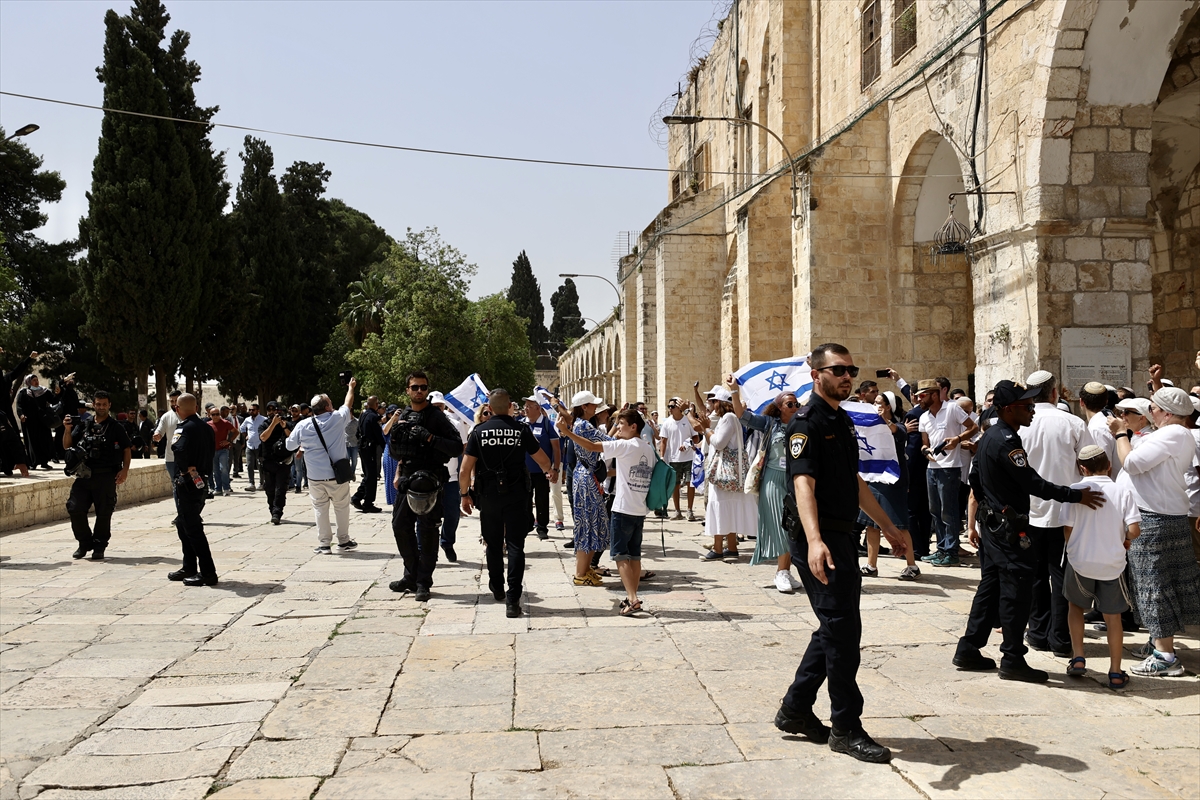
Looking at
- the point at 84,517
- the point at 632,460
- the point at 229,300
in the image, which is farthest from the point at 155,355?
the point at 632,460

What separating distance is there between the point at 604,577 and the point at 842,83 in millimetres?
14487

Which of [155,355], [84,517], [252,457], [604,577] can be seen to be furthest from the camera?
[155,355]

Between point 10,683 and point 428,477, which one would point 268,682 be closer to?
point 10,683

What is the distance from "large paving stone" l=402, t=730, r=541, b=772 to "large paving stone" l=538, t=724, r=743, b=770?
3.4 inches

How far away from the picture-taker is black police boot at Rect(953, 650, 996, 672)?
556 centimetres

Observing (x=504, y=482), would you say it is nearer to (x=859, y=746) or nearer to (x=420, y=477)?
(x=420, y=477)

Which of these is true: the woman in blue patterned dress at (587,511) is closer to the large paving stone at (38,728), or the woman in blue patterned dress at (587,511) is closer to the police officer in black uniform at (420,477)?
the police officer in black uniform at (420,477)

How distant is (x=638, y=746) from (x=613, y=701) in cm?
69

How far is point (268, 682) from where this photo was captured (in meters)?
5.51

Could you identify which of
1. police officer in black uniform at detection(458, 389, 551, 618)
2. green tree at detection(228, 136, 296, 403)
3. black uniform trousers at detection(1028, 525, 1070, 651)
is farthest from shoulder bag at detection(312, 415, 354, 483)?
green tree at detection(228, 136, 296, 403)

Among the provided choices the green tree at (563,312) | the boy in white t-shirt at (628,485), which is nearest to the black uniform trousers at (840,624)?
the boy in white t-shirt at (628,485)

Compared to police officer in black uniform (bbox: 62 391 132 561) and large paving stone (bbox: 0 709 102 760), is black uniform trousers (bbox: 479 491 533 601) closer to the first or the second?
large paving stone (bbox: 0 709 102 760)

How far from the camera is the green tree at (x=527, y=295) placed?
93.1m

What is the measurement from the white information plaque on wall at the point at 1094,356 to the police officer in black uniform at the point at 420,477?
7.30 meters
